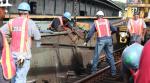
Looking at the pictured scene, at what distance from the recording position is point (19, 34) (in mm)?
8125

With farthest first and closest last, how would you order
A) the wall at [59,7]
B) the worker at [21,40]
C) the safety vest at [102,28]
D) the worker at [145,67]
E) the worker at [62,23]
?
the wall at [59,7] < the worker at [62,23] < the safety vest at [102,28] < the worker at [21,40] < the worker at [145,67]

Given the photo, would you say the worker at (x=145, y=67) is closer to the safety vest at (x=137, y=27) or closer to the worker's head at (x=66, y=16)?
the worker's head at (x=66, y=16)

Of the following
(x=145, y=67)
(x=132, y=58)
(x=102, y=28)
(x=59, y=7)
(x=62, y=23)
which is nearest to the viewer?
(x=145, y=67)

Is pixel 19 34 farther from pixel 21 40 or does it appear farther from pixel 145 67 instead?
pixel 145 67

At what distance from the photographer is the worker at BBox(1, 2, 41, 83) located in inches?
315

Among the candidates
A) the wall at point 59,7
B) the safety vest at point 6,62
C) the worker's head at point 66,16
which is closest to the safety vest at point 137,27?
the worker's head at point 66,16

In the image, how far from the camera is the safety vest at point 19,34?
8070 millimetres

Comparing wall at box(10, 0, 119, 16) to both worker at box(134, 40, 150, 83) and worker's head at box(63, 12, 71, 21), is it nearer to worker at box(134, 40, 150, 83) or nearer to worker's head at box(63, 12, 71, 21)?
worker's head at box(63, 12, 71, 21)

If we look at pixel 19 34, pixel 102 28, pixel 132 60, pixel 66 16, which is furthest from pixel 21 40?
pixel 66 16

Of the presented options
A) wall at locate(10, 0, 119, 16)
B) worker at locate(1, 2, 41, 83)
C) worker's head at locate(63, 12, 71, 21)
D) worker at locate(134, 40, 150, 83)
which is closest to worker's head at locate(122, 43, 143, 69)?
worker at locate(134, 40, 150, 83)

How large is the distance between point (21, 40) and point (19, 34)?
113 millimetres

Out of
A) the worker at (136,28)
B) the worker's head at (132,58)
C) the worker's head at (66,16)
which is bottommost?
the worker at (136,28)

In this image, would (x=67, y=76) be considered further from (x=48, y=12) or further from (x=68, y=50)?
(x=48, y=12)

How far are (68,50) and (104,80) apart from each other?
6.95ft
